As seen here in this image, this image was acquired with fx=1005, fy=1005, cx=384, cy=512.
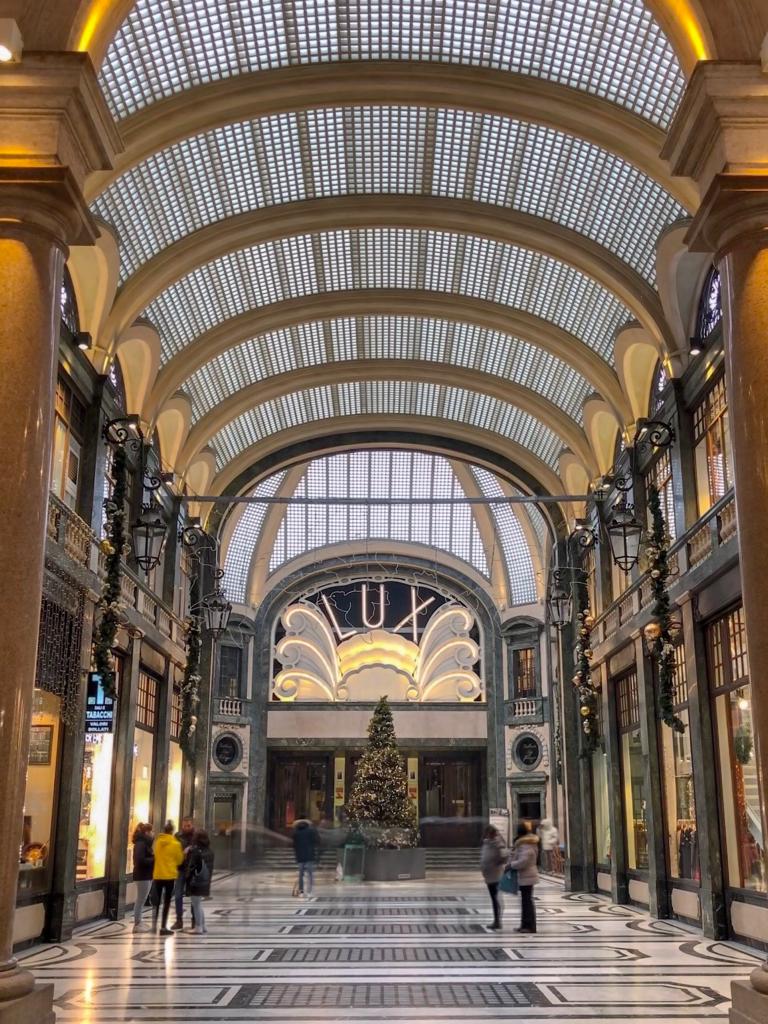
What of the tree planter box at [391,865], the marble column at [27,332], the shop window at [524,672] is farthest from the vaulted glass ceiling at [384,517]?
the marble column at [27,332]

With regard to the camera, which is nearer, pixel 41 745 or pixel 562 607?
pixel 41 745

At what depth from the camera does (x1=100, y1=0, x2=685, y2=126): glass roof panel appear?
11977mm

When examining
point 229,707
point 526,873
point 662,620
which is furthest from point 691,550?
point 229,707

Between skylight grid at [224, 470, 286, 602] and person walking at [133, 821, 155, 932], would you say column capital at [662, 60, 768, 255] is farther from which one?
skylight grid at [224, 470, 286, 602]

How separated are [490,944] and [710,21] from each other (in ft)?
32.4

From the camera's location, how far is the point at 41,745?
12594 mm

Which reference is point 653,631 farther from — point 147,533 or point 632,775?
point 147,533

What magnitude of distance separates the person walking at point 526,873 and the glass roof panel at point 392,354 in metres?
9.62

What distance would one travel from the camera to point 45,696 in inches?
488

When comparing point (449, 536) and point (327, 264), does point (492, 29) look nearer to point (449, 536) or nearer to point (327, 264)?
point (327, 264)

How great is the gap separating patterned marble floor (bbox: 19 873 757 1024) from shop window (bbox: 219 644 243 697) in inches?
578

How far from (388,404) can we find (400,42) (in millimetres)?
11308

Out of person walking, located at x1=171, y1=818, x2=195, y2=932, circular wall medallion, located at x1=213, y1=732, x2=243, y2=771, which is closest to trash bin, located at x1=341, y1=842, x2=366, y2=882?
circular wall medallion, located at x1=213, y1=732, x2=243, y2=771

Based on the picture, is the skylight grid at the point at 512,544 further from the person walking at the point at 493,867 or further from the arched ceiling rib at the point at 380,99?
the arched ceiling rib at the point at 380,99
